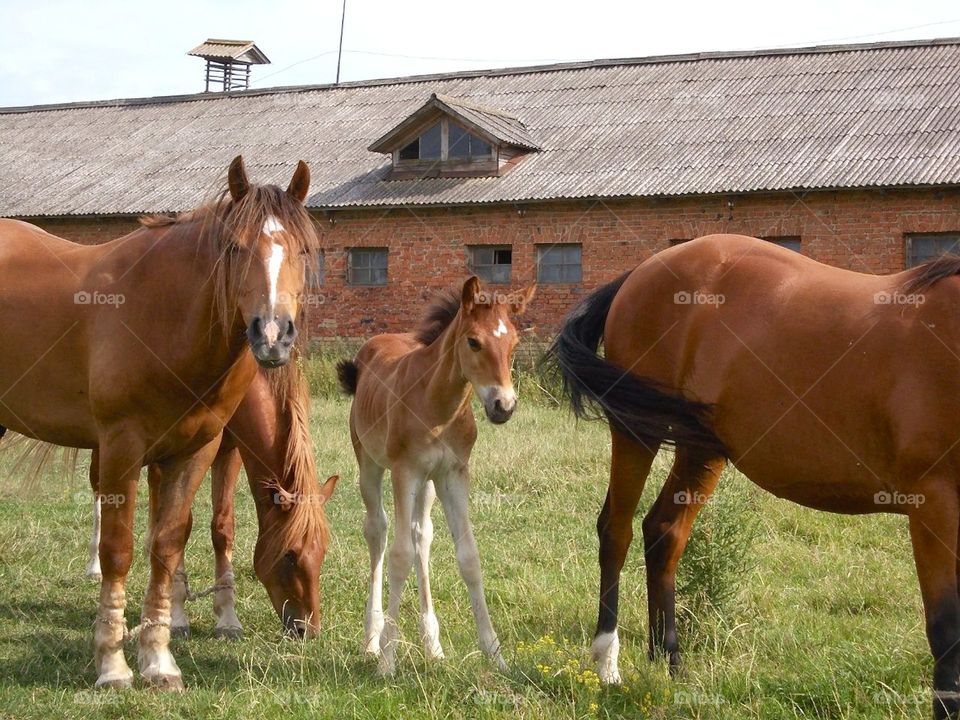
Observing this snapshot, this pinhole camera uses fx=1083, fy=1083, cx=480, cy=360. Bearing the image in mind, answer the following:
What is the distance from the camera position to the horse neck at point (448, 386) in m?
5.79

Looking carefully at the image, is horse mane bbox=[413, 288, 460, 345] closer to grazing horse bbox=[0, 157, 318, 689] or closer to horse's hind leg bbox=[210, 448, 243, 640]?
grazing horse bbox=[0, 157, 318, 689]

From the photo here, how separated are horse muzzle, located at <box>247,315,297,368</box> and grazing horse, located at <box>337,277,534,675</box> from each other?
123cm

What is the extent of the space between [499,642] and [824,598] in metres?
2.07

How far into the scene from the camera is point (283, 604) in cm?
618

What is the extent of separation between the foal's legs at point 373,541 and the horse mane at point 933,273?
3160 mm

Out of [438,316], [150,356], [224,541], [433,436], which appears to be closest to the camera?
[150,356]

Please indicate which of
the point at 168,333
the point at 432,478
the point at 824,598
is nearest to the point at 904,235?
the point at 824,598

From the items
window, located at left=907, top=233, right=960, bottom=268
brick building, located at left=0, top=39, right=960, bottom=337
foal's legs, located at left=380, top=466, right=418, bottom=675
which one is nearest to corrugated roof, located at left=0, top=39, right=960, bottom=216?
brick building, located at left=0, top=39, right=960, bottom=337

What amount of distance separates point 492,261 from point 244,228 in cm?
1674

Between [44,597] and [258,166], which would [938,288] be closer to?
[44,597]

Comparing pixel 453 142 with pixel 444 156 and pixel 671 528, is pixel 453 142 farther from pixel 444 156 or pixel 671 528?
pixel 671 528

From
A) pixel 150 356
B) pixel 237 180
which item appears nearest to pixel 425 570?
pixel 150 356

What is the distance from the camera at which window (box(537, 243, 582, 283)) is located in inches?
812

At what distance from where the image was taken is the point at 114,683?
513 cm
